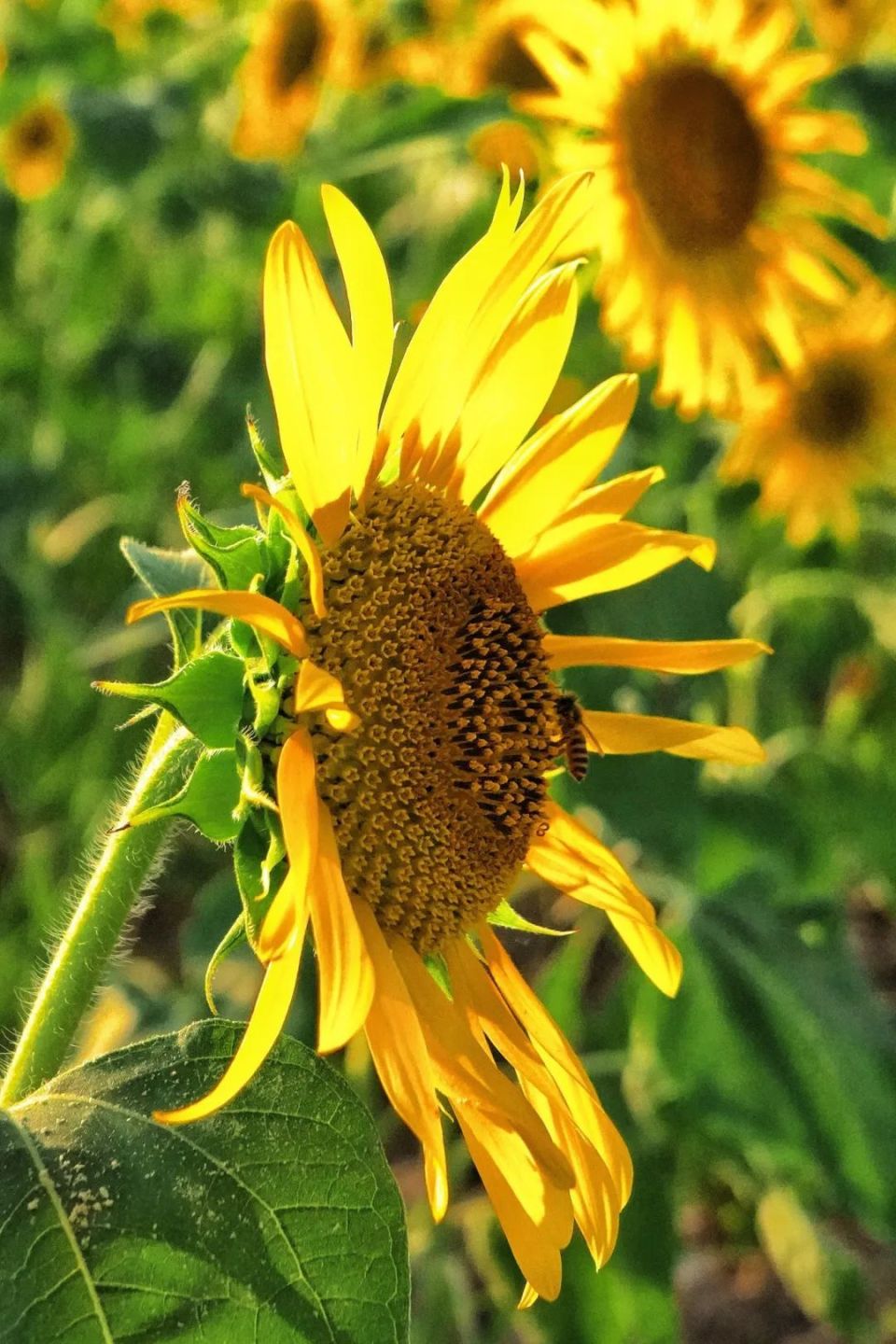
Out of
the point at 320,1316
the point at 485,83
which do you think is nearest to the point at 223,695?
the point at 320,1316

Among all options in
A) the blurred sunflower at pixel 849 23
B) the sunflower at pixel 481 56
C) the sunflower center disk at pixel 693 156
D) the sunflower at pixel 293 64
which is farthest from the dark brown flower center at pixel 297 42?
the sunflower center disk at pixel 693 156

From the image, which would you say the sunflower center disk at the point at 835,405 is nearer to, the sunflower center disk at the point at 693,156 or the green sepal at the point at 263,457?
the sunflower center disk at the point at 693,156

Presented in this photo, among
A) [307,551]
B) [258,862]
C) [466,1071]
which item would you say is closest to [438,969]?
[466,1071]

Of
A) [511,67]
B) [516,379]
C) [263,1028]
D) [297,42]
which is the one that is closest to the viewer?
[263,1028]

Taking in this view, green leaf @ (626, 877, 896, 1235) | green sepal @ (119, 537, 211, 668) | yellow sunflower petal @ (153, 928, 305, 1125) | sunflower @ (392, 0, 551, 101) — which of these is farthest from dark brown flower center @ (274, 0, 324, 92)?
yellow sunflower petal @ (153, 928, 305, 1125)

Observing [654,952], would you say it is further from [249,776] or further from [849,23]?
[849,23]

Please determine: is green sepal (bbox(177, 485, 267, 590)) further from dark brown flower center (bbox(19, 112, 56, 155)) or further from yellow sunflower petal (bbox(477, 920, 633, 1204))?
dark brown flower center (bbox(19, 112, 56, 155))
